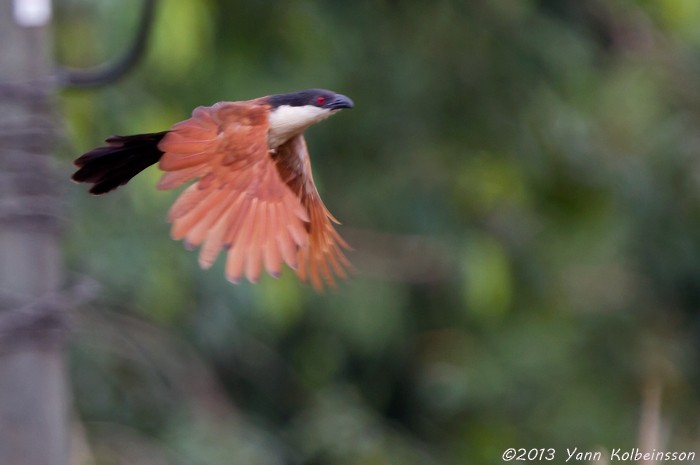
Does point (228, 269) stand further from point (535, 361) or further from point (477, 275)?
point (535, 361)

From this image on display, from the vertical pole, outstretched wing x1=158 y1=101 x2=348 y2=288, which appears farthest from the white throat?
the vertical pole

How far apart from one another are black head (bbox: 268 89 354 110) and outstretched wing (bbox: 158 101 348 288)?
0.17 m

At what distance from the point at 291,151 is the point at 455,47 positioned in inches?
167

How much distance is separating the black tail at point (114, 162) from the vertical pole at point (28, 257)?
0.42 m

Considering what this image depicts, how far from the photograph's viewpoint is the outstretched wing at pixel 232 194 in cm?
227

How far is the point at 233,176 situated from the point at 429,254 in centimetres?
466

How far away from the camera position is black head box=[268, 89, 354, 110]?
8.99ft

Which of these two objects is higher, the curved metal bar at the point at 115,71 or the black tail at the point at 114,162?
the curved metal bar at the point at 115,71

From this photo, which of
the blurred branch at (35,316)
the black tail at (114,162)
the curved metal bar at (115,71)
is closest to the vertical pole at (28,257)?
the blurred branch at (35,316)

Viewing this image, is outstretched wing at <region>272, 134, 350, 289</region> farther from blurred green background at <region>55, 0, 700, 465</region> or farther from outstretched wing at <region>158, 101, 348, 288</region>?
blurred green background at <region>55, 0, 700, 465</region>

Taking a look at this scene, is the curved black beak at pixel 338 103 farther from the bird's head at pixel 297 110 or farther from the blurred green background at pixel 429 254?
the blurred green background at pixel 429 254

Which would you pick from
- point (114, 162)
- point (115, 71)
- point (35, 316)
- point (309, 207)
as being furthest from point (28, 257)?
point (309, 207)

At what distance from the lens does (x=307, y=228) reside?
2.82 meters

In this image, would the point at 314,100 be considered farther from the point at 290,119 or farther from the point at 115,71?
the point at 115,71
